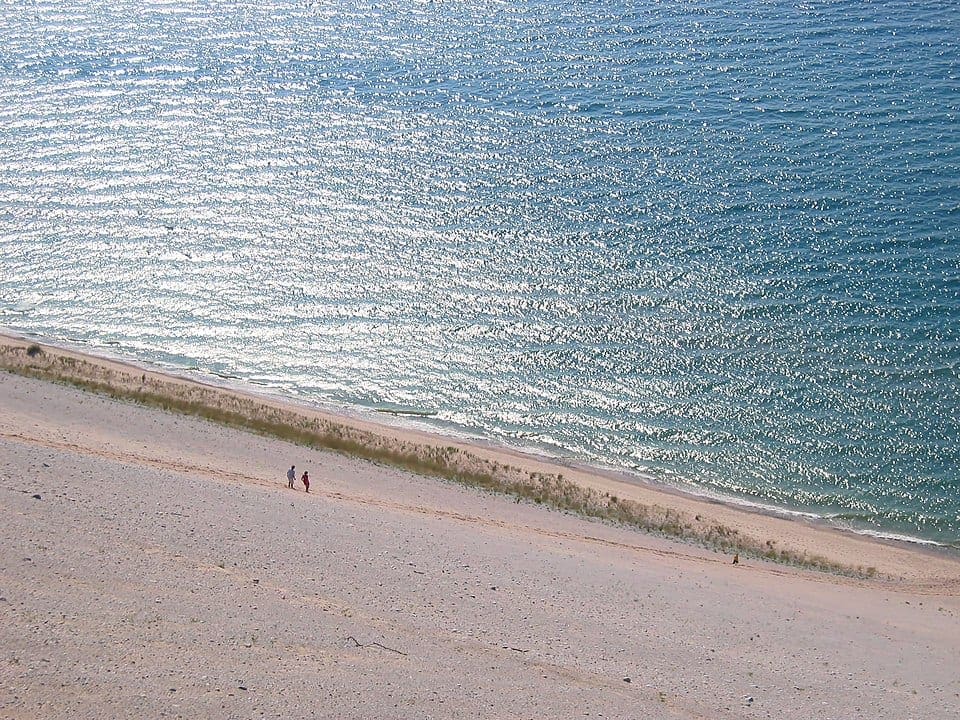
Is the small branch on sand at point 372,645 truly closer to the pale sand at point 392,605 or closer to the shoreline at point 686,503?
the pale sand at point 392,605

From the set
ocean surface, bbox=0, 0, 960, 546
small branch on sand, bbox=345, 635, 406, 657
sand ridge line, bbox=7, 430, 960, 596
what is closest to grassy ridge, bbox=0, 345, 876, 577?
sand ridge line, bbox=7, 430, 960, 596

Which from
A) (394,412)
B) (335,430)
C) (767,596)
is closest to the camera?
(767,596)

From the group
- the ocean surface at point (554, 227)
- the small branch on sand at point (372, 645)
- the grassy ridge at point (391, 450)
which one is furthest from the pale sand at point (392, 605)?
the ocean surface at point (554, 227)

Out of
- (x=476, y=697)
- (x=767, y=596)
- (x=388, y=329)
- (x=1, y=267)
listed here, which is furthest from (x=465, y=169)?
(x=476, y=697)

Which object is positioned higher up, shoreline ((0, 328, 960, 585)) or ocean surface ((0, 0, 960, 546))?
ocean surface ((0, 0, 960, 546))

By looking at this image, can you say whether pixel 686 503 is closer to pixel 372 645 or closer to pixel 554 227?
pixel 372 645

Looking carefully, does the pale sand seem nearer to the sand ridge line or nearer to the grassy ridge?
the sand ridge line

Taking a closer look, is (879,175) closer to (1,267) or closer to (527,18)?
(527,18)

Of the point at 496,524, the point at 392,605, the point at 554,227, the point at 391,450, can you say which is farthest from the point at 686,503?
the point at 554,227
